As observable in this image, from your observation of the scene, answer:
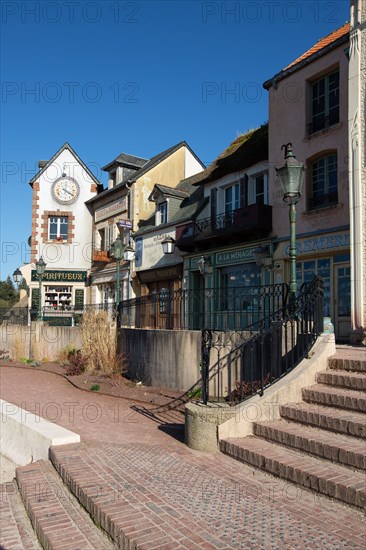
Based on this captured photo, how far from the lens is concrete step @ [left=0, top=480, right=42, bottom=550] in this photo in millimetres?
3918

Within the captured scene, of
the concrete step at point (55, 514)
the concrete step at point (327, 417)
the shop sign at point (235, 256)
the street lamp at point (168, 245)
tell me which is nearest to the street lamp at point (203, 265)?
the shop sign at point (235, 256)

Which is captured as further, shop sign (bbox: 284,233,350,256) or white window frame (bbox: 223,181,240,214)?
white window frame (bbox: 223,181,240,214)

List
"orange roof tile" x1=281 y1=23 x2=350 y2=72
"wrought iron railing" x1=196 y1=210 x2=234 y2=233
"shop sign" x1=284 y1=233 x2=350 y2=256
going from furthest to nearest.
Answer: "wrought iron railing" x1=196 y1=210 x2=234 y2=233
"orange roof tile" x1=281 y1=23 x2=350 y2=72
"shop sign" x1=284 y1=233 x2=350 y2=256

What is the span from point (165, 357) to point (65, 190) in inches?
860

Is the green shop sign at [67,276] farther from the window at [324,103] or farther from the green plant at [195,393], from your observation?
the green plant at [195,393]

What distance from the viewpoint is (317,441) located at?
478 centimetres

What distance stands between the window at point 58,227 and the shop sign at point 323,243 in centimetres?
1908

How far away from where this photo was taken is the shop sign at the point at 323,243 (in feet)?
42.8

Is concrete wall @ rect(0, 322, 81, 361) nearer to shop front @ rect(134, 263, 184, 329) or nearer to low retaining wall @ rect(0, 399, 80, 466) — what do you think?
shop front @ rect(134, 263, 184, 329)

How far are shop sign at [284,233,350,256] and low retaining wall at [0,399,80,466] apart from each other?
380 inches

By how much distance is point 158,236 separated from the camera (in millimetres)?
22172

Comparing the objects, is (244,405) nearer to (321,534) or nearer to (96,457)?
(96,457)

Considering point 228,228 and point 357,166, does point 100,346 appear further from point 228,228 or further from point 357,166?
point 357,166

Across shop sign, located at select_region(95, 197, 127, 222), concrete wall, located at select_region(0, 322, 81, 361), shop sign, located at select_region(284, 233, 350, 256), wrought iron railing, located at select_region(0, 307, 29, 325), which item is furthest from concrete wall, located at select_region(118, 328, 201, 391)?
shop sign, located at select_region(95, 197, 127, 222)
